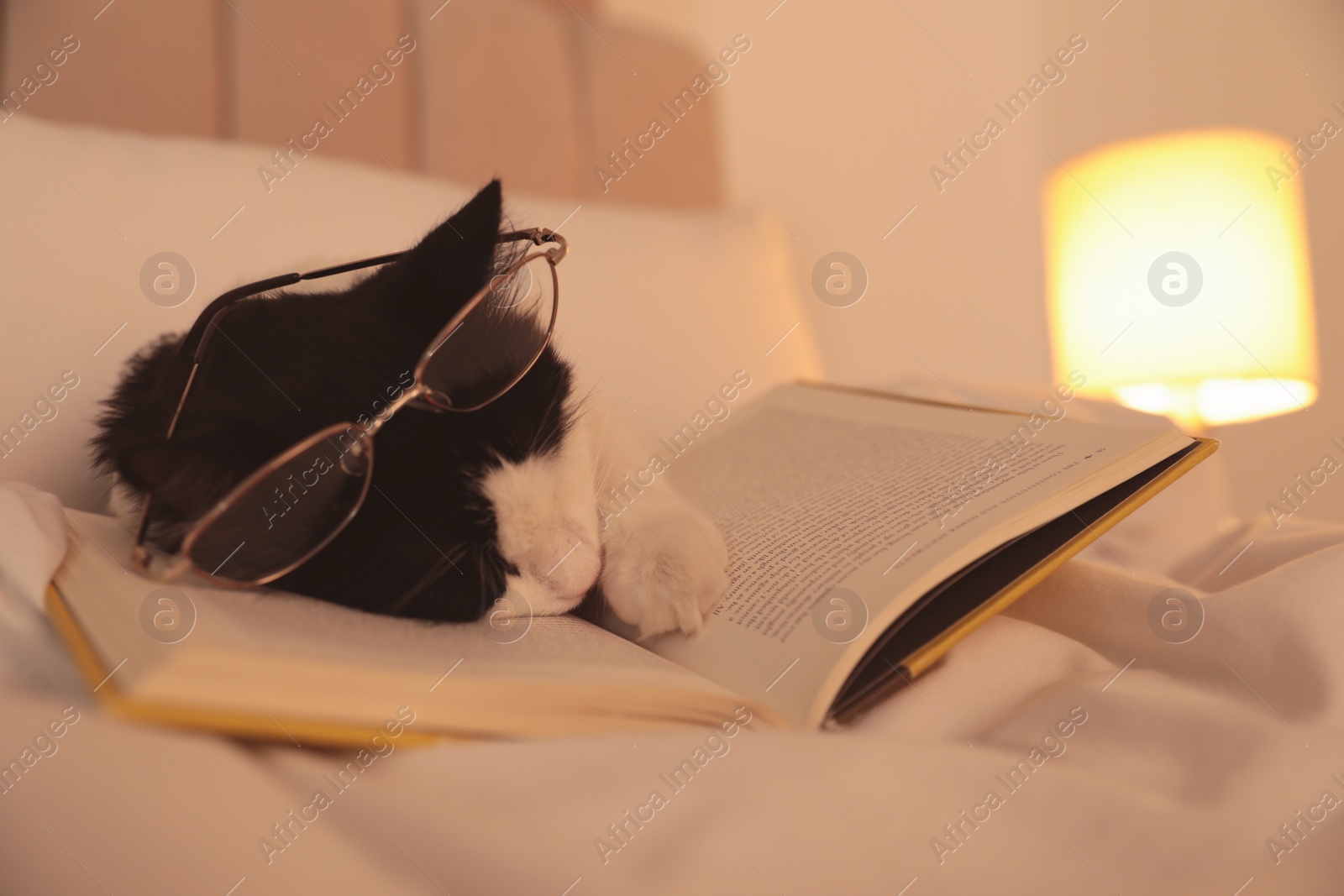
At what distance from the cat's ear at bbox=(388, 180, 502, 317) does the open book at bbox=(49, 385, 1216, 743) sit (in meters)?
0.28

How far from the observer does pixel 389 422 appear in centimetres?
66

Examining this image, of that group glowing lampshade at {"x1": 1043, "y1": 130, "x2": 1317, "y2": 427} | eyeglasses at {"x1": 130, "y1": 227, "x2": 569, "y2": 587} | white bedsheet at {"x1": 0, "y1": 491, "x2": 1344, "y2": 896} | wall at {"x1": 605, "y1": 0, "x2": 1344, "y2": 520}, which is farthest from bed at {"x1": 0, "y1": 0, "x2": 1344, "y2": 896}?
wall at {"x1": 605, "y1": 0, "x2": 1344, "y2": 520}

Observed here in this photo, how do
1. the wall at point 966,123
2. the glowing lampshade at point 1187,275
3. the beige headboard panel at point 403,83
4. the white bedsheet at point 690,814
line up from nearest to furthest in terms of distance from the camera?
the white bedsheet at point 690,814 < the beige headboard panel at point 403,83 < the glowing lampshade at point 1187,275 < the wall at point 966,123

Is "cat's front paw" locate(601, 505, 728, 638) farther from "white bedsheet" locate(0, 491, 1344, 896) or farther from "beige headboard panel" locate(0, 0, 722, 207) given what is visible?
"beige headboard panel" locate(0, 0, 722, 207)

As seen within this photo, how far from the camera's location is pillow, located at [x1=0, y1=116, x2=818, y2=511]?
0.88 m

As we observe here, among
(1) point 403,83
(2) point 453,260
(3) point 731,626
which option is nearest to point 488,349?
(2) point 453,260

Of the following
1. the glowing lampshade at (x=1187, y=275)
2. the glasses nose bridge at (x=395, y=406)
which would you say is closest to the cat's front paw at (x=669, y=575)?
the glasses nose bridge at (x=395, y=406)

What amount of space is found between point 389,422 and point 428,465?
0.05 metres

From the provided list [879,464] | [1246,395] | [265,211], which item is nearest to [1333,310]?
[1246,395]

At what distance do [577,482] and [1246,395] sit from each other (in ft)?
6.15

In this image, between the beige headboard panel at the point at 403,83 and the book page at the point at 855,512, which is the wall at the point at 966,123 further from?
the book page at the point at 855,512

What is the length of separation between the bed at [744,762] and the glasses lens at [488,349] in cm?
30

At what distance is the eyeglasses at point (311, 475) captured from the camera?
21.9 inches

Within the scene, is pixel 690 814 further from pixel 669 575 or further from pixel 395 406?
pixel 395 406
